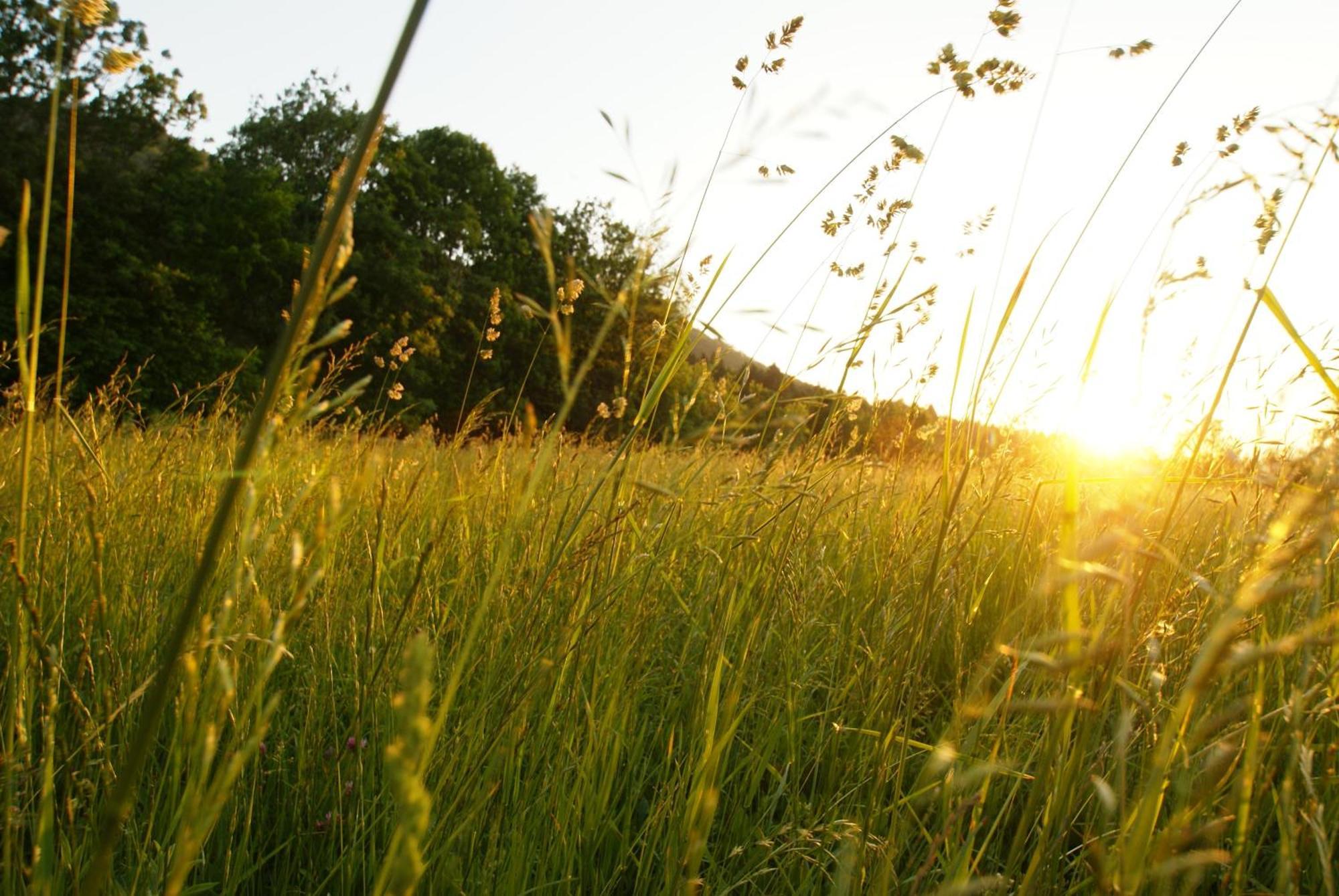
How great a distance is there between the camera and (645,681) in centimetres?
150

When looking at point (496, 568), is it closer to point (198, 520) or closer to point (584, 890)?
point (584, 890)

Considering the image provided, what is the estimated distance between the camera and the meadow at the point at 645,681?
2.21ft

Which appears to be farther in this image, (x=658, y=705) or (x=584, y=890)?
(x=658, y=705)

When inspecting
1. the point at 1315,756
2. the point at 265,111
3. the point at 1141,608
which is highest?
the point at 265,111

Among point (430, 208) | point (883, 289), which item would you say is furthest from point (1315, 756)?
point (430, 208)

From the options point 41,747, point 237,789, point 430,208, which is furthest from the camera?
point 430,208

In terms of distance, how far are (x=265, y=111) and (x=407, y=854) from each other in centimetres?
3490

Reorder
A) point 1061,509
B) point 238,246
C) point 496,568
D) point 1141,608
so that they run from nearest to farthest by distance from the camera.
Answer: point 496,568 → point 1141,608 → point 1061,509 → point 238,246

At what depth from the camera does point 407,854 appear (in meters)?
0.44

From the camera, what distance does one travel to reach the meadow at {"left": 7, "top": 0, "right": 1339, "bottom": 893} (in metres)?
0.67

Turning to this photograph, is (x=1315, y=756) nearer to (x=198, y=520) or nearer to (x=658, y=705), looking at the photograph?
(x=658, y=705)

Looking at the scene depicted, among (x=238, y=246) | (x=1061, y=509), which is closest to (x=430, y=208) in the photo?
(x=238, y=246)

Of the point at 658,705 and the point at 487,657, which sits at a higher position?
the point at 487,657

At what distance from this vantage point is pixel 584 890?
1.21m
